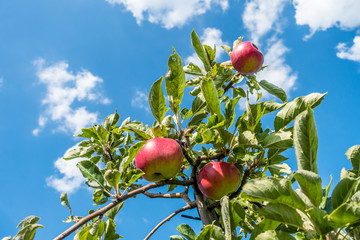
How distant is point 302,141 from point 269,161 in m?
0.79

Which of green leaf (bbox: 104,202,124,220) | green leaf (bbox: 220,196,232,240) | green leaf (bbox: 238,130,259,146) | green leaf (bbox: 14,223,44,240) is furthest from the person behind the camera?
green leaf (bbox: 104,202,124,220)

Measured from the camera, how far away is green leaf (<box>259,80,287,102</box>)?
1.98 metres

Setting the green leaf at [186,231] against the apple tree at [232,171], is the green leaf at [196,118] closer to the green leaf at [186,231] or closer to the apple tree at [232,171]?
the apple tree at [232,171]

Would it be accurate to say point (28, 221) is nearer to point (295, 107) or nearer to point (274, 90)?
point (295, 107)

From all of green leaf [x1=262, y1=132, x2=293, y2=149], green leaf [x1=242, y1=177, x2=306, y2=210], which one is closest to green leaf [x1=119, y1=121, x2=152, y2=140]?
green leaf [x1=262, y1=132, x2=293, y2=149]

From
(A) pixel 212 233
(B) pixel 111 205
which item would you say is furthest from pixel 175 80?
(A) pixel 212 233

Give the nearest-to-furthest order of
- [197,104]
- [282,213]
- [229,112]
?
1. [282,213]
2. [229,112]
3. [197,104]

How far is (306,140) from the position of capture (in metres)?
0.76

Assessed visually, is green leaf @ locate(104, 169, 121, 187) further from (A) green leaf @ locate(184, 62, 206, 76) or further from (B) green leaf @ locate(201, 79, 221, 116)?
(A) green leaf @ locate(184, 62, 206, 76)

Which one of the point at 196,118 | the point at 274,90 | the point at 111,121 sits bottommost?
the point at 196,118

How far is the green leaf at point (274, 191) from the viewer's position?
2.43 feet

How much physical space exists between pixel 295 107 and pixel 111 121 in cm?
139

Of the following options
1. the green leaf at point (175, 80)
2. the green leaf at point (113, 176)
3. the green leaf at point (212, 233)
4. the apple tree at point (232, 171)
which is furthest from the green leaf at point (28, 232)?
the green leaf at point (175, 80)

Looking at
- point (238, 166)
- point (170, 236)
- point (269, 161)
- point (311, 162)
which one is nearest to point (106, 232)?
point (170, 236)
